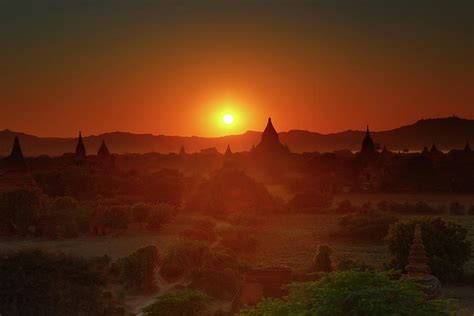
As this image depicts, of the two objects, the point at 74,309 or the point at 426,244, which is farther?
the point at 426,244

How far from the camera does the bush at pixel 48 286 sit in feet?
53.5

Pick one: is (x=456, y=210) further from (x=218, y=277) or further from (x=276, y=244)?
(x=218, y=277)

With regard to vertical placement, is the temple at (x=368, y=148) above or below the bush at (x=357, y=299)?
above

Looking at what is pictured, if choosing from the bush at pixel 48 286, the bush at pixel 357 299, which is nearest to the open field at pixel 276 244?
the bush at pixel 48 286

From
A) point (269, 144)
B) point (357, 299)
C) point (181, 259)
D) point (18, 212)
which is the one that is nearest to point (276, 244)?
point (181, 259)

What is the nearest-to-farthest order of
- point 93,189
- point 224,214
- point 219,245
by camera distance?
Answer: point 219,245
point 224,214
point 93,189

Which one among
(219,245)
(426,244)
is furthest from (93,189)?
(426,244)

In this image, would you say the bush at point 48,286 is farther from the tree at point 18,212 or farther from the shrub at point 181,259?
the tree at point 18,212

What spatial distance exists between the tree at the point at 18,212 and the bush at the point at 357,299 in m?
26.4

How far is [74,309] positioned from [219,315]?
12.4 feet

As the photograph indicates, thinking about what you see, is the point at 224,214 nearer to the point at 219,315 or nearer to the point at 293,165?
the point at 219,315

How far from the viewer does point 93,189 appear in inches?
1986

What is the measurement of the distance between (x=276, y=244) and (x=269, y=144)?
50.8m

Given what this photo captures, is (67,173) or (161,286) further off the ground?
(67,173)
